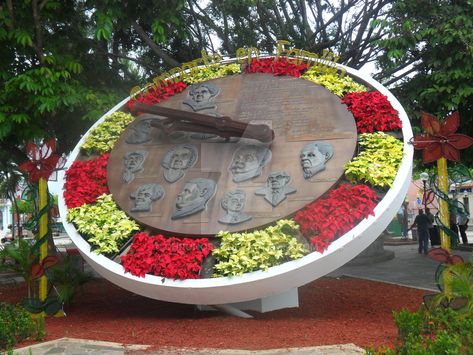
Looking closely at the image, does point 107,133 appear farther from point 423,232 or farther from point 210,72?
point 423,232

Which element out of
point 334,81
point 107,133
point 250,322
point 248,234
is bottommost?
point 250,322

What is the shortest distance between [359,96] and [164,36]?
3.57m

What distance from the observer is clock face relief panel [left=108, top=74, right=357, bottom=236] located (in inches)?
251

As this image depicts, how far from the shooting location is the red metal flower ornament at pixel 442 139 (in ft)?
19.1

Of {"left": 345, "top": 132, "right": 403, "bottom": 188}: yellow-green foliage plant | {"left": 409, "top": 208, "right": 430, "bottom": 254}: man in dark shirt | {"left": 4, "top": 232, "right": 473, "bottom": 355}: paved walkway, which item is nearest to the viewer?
{"left": 4, "top": 232, "right": 473, "bottom": 355}: paved walkway

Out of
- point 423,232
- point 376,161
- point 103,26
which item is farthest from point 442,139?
point 423,232

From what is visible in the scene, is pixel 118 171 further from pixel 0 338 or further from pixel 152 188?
pixel 0 338

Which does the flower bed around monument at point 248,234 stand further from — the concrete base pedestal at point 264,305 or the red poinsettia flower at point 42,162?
the concrete base pedestal at point 264,305

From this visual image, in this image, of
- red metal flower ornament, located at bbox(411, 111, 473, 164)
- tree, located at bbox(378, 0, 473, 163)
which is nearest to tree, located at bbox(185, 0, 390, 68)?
tree, located at bbox(378, 0, 473, 163)

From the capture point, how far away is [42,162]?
285 inches

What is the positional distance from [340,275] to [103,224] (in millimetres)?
5894

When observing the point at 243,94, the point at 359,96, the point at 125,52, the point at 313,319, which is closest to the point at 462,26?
the point at 359,96

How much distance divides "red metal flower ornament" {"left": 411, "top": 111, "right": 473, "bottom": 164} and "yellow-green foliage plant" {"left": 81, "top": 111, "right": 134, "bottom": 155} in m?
4.49

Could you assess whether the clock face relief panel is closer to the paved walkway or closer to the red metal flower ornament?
the red metal flower ornament
